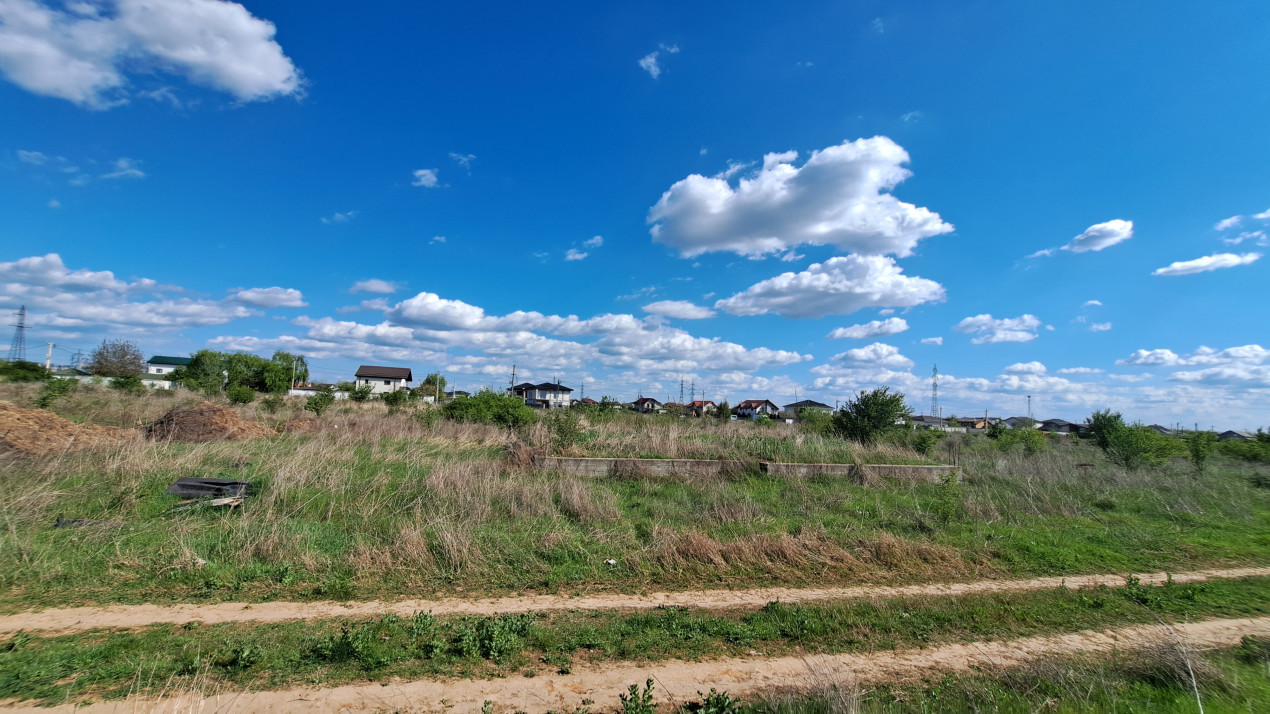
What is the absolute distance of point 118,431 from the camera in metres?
14.9

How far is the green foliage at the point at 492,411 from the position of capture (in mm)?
21547

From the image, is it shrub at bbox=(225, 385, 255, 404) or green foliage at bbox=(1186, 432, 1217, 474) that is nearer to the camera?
green foliage at bbox=(1186, 432, 1217, 474)

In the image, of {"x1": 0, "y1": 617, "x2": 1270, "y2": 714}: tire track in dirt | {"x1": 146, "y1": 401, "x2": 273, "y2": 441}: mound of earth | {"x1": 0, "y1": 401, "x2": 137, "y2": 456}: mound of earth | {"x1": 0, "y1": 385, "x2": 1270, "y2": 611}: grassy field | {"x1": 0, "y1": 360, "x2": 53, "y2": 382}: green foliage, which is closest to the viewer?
{"x1": 0, "y1": 617, "x2": 1270, "y2": 714}: tire track in dirt

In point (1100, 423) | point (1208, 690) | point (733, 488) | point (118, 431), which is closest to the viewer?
point (1208, 690)

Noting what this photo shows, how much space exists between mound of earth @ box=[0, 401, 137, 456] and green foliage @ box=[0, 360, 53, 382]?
81.0ft

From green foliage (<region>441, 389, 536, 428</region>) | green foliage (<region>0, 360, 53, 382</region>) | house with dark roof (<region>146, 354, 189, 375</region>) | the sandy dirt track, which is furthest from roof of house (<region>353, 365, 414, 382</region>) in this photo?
the sandy dirt track

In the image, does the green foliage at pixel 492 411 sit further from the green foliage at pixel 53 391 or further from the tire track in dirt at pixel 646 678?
the tire track in dirt at pixel 646 678

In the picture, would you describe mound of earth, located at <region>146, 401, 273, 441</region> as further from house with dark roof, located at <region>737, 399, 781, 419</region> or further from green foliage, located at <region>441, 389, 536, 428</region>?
house with dark roof, located at <region>737, 399, 781, 419</region>

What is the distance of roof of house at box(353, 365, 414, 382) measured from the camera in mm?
81875

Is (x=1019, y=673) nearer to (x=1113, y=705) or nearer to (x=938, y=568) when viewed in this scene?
(x=1113, y=705)

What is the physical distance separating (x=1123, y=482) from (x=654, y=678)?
1850 centimetres

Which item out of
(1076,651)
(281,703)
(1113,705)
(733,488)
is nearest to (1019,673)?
(1113,705)

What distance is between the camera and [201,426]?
16484 mm

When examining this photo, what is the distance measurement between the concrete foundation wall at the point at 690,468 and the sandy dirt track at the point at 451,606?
699cm
